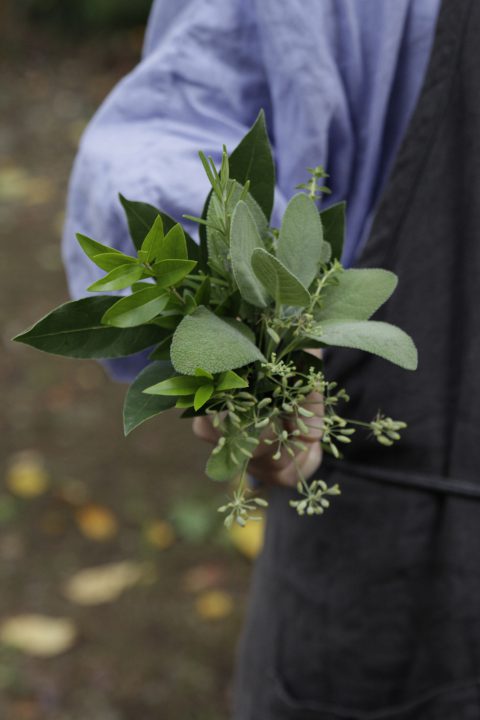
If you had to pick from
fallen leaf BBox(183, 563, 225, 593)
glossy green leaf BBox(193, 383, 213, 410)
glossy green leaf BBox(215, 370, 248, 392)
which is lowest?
fallen leaf BBox(183, 563, 225, 593)

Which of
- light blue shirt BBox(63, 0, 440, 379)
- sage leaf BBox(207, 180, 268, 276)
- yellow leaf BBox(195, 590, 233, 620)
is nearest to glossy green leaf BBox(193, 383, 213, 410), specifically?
sage leaf BBox(207, 180, 268, 276)

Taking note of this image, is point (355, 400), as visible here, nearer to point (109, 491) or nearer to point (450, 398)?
point (450, 398)

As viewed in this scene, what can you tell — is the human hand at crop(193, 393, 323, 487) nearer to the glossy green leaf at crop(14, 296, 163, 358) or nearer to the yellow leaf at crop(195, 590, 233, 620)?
the glossy green leaf at crop(14, 296, 163, 358)

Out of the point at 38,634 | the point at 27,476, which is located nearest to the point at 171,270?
the point at 38,634

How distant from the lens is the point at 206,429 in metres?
0.81

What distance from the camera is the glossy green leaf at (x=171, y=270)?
637 millimetres

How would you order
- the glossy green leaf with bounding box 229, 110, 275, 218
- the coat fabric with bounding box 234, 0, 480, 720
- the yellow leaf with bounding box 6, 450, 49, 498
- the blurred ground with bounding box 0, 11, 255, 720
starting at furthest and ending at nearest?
the yellow leaf with bounding box 6, 450, 49, 498 < the blurred ground with bounding box 0, 11, 255, 720 < the coat fabric with bounding box 234, 0, 480, 720 < the glossy green leaf with bounding box 229, 110, 275, 218

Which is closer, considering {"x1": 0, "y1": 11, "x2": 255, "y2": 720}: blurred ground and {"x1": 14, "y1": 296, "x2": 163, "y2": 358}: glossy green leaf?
{"x1": 14, "y1": 296, "x2": 163, "y2": 358}: glossy green leaf

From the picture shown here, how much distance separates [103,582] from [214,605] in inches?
11.2

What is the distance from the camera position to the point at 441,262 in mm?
956

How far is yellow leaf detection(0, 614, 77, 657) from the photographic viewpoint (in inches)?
80.6

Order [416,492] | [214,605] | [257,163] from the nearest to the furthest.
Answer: [257,163], [416,492], [214,605]

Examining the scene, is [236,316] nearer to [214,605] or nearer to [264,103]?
[264,103]

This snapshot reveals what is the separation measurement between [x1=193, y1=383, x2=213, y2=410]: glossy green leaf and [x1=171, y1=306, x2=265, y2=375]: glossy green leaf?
0.09 ft
